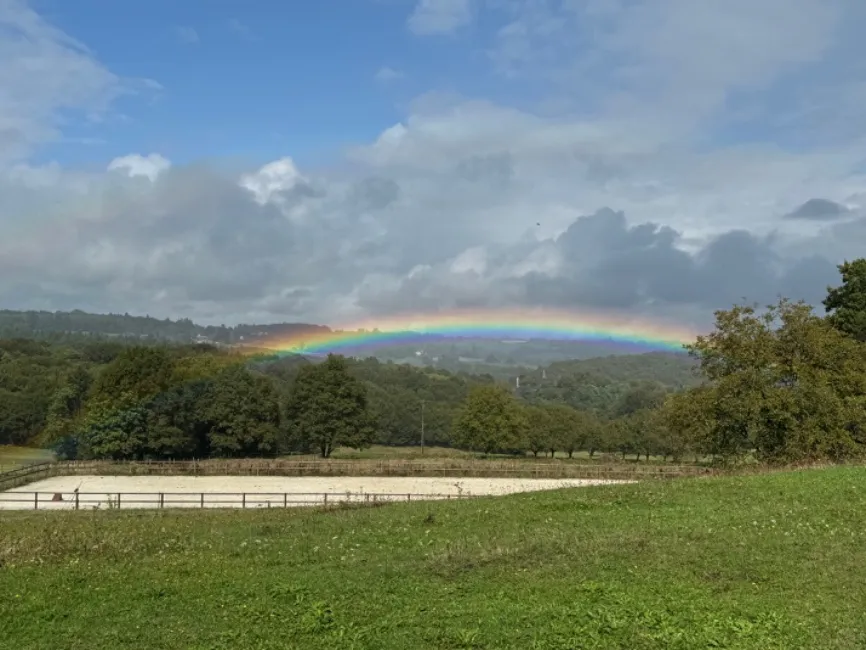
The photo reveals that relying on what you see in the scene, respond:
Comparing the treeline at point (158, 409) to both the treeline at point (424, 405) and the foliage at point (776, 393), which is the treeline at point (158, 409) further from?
the foliage at point (776, 393)

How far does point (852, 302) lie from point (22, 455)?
94441mm

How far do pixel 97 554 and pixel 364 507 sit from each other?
35.8ft

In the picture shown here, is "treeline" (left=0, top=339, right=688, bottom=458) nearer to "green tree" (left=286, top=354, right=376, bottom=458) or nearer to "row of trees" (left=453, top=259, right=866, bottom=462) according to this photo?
"green tree" (left=286, top=354, right=376, bottom=458)

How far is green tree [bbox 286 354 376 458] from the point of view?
87.8m

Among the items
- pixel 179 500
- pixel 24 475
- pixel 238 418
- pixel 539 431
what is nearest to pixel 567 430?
pixel 539 431

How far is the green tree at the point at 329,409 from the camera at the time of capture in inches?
3457

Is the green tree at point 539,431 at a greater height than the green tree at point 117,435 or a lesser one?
lesser

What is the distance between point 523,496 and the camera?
22.6 m

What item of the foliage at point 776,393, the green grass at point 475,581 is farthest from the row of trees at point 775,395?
the green grass at point 475,581

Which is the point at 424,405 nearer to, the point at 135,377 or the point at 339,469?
the point at 135,377

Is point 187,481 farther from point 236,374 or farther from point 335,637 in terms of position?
point 335,637

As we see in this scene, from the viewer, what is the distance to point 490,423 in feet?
314

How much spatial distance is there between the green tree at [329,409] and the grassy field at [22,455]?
29.9 metres

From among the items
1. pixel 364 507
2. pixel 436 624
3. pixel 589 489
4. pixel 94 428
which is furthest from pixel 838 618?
pixel 94 428
